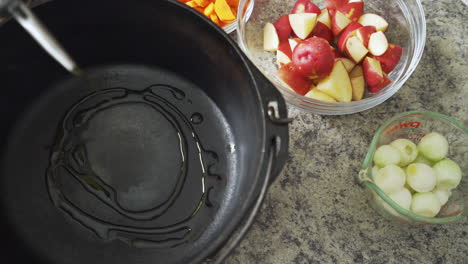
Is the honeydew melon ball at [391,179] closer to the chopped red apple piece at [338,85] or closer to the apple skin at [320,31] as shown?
the chopped red apple piece at [338,85]

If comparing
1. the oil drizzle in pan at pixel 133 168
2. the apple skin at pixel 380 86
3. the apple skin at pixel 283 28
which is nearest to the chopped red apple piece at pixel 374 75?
the apple skin at pixel 380 86

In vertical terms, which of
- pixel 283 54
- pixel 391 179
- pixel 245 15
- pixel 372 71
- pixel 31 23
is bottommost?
pixel 391 179

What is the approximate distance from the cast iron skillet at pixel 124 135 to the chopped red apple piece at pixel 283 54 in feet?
0.67

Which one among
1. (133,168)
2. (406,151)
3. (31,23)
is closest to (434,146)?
(406,151)

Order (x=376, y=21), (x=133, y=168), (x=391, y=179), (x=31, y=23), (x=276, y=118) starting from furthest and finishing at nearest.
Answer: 1. (x=376, y=21)
2. (x=133, y=168)
3. (x=391, y=179)
4. (x=276, y=118)
5. (x=31, y=23)

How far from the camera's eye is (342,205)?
997 millimetres

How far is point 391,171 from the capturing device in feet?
2.88

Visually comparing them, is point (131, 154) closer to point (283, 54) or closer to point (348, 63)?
point (283, 54)

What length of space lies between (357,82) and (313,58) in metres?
0.16

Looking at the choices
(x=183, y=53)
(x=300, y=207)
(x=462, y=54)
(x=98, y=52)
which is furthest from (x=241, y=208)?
(x=462, y=54)

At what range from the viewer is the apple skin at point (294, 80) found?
1.02 m

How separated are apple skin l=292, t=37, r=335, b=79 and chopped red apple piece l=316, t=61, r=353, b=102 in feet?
0.07

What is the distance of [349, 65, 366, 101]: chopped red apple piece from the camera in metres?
1.04

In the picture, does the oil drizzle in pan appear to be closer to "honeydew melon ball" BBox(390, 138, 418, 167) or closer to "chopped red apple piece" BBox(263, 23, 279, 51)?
"chopped red apple piece" BBox(263, 23, 279, 51)
